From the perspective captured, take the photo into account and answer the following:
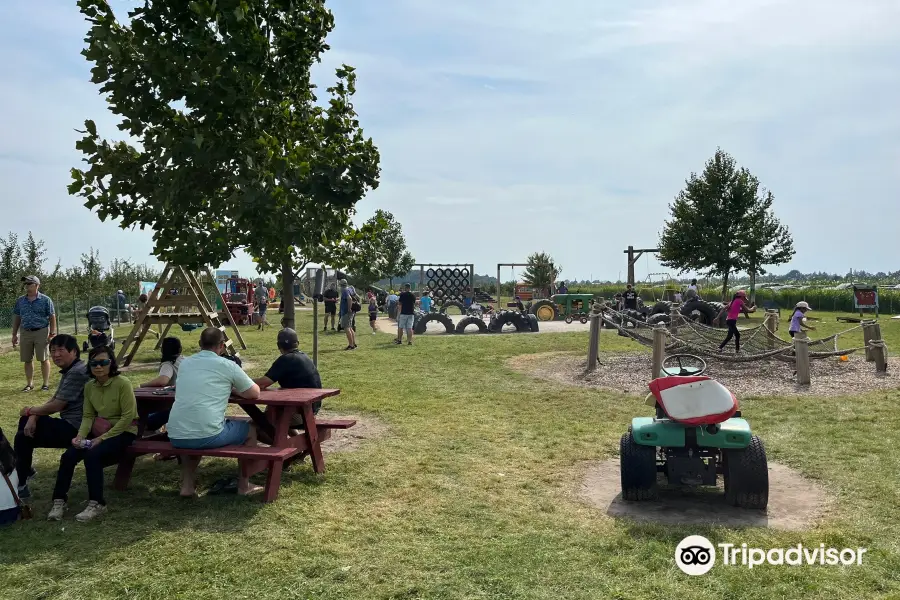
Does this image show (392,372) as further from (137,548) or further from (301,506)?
(137,548)

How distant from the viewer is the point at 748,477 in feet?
16.2

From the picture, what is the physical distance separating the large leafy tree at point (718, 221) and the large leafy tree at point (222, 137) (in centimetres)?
2900

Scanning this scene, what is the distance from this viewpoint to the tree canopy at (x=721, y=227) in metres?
33.1

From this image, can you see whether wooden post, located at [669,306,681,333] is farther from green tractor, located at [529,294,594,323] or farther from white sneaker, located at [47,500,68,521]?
green tractor, located at [529,294,594,323]

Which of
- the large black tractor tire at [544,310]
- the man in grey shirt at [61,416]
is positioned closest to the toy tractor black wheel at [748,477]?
the man in grey shirt at [61,416]

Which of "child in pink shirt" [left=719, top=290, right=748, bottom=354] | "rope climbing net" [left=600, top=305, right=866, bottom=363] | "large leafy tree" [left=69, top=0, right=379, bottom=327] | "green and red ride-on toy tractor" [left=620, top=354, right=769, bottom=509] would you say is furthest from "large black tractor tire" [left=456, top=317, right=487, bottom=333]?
"green and red ride-on toy tractor" [left=620, top=354, right=769, bottom=509]

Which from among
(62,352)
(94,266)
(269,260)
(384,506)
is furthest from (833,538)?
(94,266)

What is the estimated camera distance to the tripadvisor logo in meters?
4.02

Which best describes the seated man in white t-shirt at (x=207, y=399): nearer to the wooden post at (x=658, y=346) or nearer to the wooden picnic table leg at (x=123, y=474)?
the wooden picnic table leg at (x=123, y=474)

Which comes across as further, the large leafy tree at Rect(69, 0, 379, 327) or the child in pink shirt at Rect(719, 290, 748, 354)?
the child in pink shirt at Rect(719, 290, 748, 354)

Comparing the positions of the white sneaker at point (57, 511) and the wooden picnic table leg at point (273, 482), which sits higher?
the wooden picnic table leg at point (273, 482)

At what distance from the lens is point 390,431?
7676mm

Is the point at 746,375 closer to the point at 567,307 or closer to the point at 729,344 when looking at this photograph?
the point at 729,344

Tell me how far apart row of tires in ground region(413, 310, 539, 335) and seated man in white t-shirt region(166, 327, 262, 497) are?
16158mm
